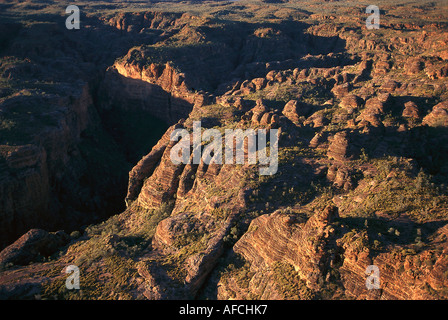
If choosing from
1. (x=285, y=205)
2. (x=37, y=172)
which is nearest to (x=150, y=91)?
(x=37, y=172)

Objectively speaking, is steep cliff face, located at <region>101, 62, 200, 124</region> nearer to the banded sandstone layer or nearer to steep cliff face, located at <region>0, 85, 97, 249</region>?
the banded sandstone layer

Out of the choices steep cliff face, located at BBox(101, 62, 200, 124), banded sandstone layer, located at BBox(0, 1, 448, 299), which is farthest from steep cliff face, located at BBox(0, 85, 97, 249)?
steep cliff face, located at BBox(101, 62, 200, 124)

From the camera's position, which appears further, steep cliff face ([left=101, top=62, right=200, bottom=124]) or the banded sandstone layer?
steep cliff face ([left=101, top=62, right=200, bottom=124])

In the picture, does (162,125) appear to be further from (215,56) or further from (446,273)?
(446,273)

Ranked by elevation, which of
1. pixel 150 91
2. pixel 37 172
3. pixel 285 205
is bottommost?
pixel 37 172

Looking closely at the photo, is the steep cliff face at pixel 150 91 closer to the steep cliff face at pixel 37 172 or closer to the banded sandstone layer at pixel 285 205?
the banded sandstone layer at pixel 285 205

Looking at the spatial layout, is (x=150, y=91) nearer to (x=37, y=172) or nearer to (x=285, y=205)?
(x=37, y=172)

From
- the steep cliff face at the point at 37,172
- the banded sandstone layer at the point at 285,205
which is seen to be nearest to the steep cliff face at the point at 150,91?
the banded sandstone layer at the point at 285,205
